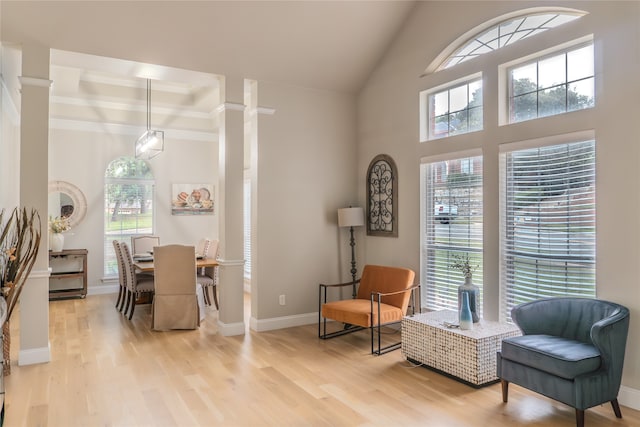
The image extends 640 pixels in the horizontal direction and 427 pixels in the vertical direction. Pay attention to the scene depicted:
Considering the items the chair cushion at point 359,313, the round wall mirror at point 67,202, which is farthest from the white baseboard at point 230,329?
the round wall mirror at point 67,202

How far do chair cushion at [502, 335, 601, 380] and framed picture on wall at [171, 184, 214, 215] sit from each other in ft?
21.2

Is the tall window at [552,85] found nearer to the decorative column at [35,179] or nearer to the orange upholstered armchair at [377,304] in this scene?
the orange upholstered armchair at [377,304]

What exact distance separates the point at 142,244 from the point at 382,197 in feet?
14.3

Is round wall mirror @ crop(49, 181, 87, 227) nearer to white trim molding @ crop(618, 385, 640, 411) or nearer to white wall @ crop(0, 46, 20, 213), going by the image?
white wall @ crop(0, 46, 20, 213)

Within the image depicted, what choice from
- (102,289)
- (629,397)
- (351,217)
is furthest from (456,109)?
(102,289)

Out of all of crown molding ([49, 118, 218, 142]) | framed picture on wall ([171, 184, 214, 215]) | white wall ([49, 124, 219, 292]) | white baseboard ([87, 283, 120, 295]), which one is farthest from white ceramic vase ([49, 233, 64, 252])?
framed picture on wall ([171, 184, 214, 215])

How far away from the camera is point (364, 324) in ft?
14.1

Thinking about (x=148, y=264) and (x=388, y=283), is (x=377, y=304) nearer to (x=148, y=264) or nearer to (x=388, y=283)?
(x=388, y=283)

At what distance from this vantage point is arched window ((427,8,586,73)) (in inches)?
146

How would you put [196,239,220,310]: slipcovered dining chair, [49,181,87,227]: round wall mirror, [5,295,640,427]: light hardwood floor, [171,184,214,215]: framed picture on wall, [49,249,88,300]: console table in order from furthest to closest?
[171,184,214,215]: framed picture on wall, [49,181,87,227]: round wall mirror, [49,249,88,300]: console table, [196,239,220,310]: slipcovered dining chair, [5,295,640,427]: light hardwood floor

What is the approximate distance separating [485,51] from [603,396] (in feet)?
10.1

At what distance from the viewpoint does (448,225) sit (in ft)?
15.1

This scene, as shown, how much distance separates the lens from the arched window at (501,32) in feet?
12.1

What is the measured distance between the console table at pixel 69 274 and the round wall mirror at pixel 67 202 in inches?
24.4
